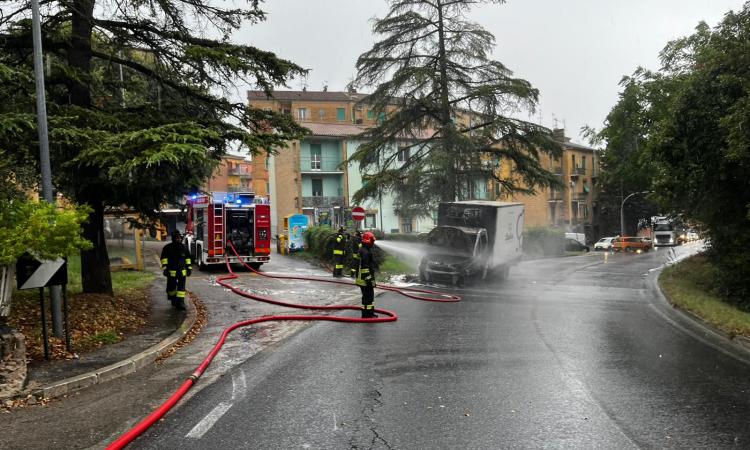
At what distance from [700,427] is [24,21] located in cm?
1130

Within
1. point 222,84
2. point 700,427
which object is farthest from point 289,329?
point 700,427

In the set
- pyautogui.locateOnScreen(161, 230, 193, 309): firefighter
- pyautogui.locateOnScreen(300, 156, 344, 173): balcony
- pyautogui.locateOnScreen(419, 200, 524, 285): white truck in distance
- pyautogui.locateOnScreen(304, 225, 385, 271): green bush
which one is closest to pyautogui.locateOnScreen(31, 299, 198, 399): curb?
pyautogui.locateOnScreen(161, 230, 193, 309): firefighter

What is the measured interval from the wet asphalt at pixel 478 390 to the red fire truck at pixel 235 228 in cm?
1082

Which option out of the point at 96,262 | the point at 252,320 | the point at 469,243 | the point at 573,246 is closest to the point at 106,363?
the point at 252,320

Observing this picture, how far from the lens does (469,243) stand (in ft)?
62.6

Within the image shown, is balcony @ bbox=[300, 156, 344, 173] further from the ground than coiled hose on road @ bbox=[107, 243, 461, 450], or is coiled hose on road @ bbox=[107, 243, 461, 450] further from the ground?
balcony @ bbox=[300, 156, 344, 173]

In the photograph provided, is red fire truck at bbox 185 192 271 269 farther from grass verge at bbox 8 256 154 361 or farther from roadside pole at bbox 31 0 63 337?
roadside pole at bbox 31 0 63 337

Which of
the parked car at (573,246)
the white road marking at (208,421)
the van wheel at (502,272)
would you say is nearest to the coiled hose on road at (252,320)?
the white road marking at (208,421)

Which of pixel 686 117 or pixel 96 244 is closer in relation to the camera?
pixel 96 244

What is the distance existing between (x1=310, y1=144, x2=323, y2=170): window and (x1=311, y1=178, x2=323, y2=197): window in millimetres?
1188

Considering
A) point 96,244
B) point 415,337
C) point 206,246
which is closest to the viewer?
point 415,337

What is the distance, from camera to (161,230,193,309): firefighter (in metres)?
11.7

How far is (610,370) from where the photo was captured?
7191 millimetres

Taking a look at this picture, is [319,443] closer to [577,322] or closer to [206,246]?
[577,322]
